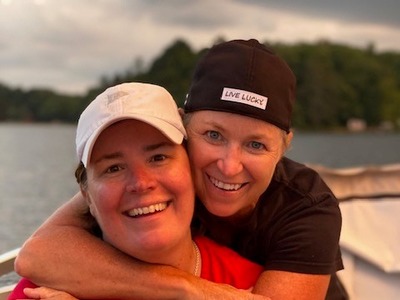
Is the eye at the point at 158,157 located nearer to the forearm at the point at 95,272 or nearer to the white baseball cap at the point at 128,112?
the white baseball cap at the point at 128,112

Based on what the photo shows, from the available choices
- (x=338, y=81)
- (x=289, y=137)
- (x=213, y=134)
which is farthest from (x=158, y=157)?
(x=338, y=81)

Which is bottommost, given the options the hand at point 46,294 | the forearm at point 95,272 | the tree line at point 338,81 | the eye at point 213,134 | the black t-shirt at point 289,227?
the tree line at point 338,81

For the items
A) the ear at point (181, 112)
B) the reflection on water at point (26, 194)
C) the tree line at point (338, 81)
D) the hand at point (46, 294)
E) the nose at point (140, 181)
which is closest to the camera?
the nose at point (140, 181)

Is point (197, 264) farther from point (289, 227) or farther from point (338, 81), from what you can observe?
point (338, 81)

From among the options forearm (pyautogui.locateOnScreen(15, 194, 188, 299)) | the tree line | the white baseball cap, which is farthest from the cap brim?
the tree line

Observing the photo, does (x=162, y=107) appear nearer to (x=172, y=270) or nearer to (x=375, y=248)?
(x=172, y=270)

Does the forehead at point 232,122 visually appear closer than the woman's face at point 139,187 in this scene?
No

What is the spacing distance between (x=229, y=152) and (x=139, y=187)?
259 millimetres

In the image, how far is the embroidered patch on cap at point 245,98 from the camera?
5.41 feet

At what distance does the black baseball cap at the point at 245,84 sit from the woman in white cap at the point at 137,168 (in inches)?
4.9

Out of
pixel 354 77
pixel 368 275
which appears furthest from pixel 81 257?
pixel 354 77

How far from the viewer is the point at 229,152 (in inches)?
65.6

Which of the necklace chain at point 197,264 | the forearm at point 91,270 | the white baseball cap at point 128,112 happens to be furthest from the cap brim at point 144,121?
the necklace chain at point 197,264

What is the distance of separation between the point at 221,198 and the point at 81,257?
14.3 inches
